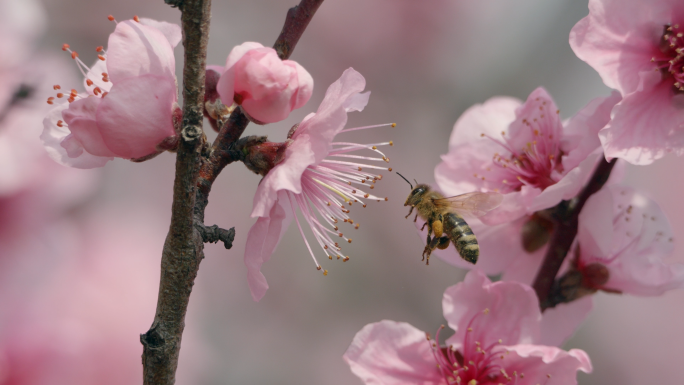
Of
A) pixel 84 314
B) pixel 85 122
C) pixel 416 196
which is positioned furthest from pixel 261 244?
pixel 84 314

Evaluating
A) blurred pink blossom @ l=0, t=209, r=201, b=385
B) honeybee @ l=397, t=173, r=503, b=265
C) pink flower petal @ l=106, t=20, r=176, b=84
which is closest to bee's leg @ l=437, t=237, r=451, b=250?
honeybee @ l=397, t=173, r=503, b=265

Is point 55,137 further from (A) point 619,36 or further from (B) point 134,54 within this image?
(A) point 619,36

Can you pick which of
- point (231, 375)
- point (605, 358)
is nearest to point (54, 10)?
point (231, 375)

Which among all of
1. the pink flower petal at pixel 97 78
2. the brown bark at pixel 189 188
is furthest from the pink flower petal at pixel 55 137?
the brown bark at pixel 189 188

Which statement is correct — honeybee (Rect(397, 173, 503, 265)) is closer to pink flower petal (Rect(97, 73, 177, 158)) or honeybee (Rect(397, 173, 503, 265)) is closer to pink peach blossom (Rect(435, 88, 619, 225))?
pink peach blossom (Rect(435, 88, 619, 225))

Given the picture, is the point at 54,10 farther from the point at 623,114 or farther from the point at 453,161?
the point at 623,114

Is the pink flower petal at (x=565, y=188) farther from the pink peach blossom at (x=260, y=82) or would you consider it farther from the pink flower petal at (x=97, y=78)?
the pink flower petal at (x=97, y=78)
